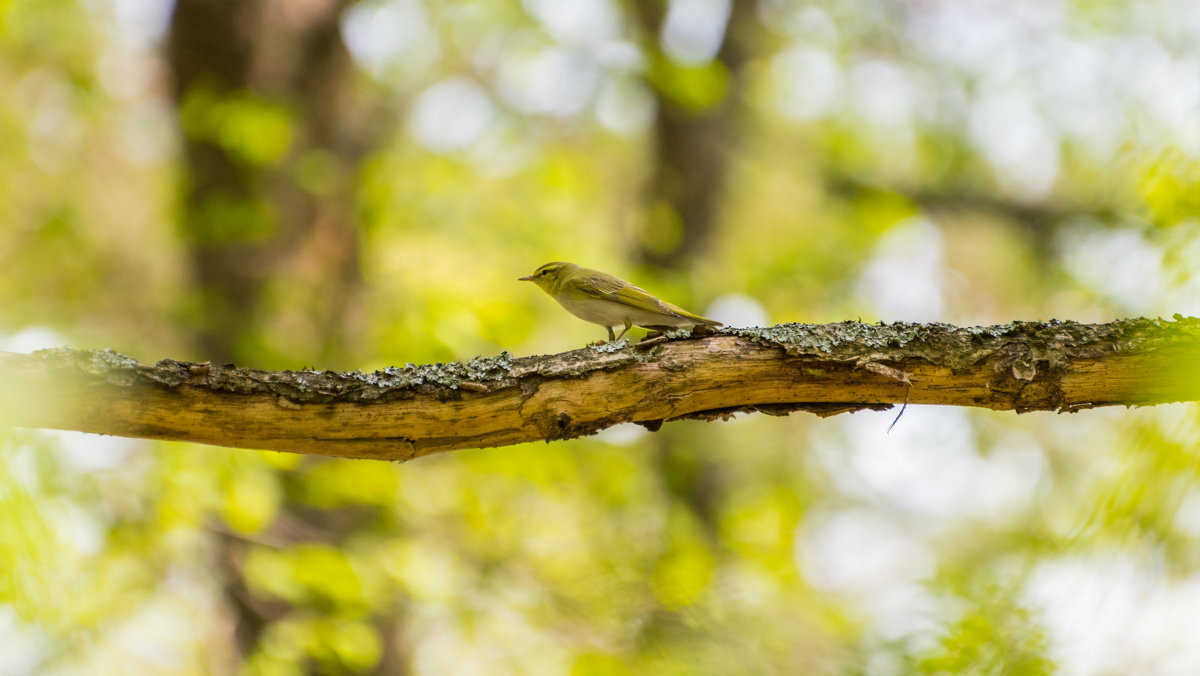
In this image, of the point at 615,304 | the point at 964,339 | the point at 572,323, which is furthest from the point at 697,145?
the point at 964,339

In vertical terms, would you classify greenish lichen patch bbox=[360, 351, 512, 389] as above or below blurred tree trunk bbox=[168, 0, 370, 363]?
below

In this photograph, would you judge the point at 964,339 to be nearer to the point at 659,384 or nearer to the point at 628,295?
the point at 659,384

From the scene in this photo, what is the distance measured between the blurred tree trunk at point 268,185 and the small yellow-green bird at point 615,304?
2.76 m

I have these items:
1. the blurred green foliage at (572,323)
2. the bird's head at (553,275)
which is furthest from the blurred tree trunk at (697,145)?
the bird's head at (553,275)

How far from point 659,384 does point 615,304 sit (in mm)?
1119

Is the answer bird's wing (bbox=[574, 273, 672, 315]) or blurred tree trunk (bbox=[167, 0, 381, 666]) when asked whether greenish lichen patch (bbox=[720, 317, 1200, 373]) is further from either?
blurred tree trunk (bbox=[167, 0, 381, 666])

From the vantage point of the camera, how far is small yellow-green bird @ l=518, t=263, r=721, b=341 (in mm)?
3525

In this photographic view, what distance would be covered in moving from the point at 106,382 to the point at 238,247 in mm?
4290

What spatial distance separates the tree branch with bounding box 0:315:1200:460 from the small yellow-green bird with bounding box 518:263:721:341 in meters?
0.73

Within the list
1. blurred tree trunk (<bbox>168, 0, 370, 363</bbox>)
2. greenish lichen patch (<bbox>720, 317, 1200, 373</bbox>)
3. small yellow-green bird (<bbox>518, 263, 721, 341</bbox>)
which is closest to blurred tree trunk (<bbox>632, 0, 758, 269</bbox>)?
blurred tree trunk (<bbox>168, 0, 370, 363</bbox>)

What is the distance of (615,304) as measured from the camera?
3.67 m

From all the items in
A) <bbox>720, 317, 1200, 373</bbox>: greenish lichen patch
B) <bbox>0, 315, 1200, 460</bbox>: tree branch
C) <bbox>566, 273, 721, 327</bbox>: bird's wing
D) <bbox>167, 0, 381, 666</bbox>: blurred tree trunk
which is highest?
<bbox>167, 0, 381, 666</bbox>: blurred tree trunk

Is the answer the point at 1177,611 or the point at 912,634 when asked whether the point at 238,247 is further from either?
the point at 1177,611

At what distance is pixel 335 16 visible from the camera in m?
7.13
